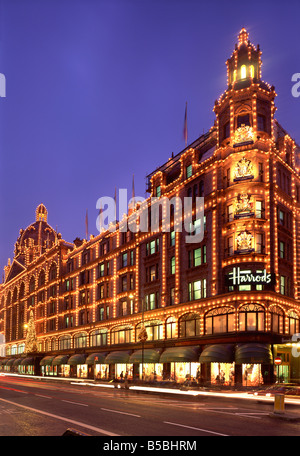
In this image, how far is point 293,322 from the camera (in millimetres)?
53344

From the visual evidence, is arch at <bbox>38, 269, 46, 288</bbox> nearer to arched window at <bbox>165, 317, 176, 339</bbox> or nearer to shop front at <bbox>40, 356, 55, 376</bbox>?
shop front at <bbox>40, 356, 55, 376</bbox>

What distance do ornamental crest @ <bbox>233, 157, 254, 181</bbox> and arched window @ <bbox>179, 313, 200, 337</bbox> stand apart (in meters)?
15.6

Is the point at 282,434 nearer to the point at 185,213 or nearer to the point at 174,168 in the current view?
the point at 185,213

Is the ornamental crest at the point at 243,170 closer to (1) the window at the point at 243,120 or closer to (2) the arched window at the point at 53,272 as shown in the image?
(1) the window at the point at 243,120

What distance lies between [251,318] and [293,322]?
25.3 ft

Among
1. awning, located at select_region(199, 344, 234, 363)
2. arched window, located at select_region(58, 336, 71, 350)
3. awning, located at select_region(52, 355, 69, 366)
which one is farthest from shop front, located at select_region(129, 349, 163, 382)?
arched window, located at select_region(58, 336, 71, 350)

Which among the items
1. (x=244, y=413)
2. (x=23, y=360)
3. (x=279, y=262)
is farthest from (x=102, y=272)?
(x=244, y=413)

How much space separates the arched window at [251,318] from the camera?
47.8 metres

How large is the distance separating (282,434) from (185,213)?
42451mm

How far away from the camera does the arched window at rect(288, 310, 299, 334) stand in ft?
171

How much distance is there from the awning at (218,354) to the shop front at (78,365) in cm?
3648

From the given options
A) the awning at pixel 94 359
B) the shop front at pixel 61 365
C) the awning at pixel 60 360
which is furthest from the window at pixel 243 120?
the awning at pixel 60 360

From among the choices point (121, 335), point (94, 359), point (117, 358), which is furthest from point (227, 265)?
point (94, 359)

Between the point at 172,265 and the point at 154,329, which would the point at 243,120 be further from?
the point at 154,329
